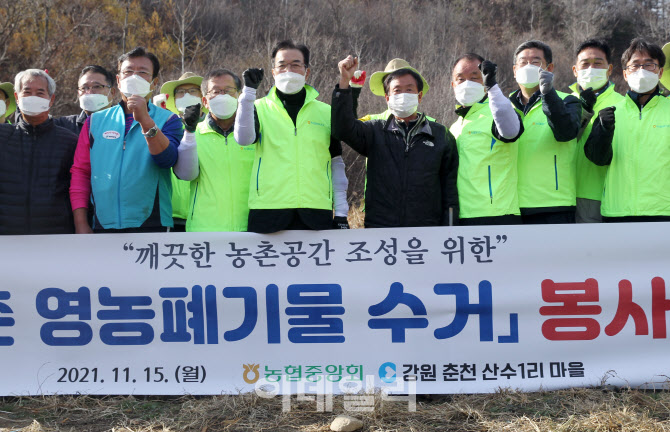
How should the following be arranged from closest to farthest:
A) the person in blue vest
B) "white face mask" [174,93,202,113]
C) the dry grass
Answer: the dry grass → the person in blue vest → "white face mask" [174,93,202,113]

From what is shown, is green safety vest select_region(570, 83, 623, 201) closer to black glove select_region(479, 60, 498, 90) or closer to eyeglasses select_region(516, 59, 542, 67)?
eyeglasses select_region(516, 59, 542, 67)

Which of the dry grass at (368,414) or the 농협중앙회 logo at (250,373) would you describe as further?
the 농협중앙회 logo at (250,373)

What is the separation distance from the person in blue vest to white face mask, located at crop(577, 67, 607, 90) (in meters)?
2.86

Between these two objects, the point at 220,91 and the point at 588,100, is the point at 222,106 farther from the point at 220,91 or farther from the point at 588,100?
the point at 588,100

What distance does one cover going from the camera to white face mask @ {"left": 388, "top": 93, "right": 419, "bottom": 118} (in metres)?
4.57

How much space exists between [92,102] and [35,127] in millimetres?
871

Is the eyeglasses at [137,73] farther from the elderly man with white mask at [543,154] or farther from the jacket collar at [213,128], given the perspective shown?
the elderly man with white mask at [543,154]

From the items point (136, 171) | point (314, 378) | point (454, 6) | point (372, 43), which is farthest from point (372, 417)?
point (454, 6)

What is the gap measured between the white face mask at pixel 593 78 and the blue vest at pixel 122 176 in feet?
9.85

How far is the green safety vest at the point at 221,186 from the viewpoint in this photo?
4.59m

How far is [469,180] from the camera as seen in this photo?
15.1 feet

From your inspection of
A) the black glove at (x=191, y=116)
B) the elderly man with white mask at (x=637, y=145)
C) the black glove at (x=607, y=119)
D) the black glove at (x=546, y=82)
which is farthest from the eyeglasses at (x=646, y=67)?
the black glove at (x=191, y=116)

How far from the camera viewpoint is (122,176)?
4574 millimetres

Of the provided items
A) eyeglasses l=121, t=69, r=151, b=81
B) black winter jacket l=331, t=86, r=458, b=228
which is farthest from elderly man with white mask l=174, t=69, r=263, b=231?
black winter jacket l=331, t=86, r=458, b=228
